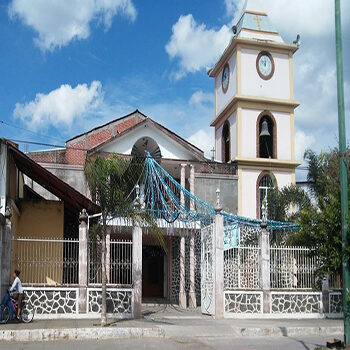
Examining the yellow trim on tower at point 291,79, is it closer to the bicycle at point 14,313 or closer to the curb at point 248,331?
the curb at point 248,331

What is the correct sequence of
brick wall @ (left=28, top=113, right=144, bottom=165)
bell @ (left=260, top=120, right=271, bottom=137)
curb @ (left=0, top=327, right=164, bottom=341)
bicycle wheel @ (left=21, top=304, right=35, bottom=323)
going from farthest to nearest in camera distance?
bell @ (left=260, top=120, right=271, bottom=137)
brick wall @ (left=28, top=113, right=144, bottom=165)
bicycle wheel @ (left=21, top=304, right=35, bottom=323)
curb @ (left=0, top=327, right=164, bottom=341)

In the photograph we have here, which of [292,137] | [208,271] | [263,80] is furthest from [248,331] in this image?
[263,80]

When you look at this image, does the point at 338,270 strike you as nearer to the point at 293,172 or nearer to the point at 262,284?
the point at 262,284

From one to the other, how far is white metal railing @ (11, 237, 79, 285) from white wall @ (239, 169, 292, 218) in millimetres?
10334

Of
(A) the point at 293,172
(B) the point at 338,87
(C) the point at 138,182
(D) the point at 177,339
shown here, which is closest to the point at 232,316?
(D) the point at 177,339

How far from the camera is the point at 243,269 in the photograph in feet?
64.1

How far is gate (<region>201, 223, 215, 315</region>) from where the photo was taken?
60.4 feet

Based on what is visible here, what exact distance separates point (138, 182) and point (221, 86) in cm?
1090

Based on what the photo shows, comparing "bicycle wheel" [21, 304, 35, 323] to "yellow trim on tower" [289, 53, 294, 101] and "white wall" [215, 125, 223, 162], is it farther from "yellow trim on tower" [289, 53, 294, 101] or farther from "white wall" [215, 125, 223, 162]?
"yellow trim on tower" [289, 53, 294, 101]

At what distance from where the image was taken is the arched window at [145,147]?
25094 millimetres

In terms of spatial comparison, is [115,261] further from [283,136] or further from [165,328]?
[283,136]

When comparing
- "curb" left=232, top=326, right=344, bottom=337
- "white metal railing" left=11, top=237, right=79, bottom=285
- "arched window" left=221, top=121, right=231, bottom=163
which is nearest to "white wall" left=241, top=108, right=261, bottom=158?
"arched window" left=221, top=121, right=231, bottom=163

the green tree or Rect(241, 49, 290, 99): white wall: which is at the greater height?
Rect(241, 49, 290, 99): white wall

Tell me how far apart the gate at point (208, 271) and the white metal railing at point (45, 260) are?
432cm
